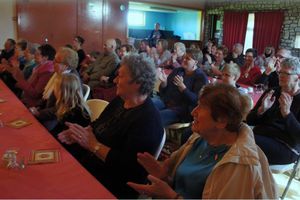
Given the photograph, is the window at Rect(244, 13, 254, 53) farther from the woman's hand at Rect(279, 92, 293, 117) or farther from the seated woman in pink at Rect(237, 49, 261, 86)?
the woman's hand at Rect(279, 92, 293, 117)

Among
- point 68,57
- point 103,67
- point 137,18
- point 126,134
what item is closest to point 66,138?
point 126,134

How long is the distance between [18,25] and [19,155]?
19.0 feet

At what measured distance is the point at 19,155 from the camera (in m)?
1.49

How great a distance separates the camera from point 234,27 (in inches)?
352

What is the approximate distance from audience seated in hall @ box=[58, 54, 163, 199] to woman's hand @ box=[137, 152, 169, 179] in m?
0.07

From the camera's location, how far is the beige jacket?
3.45 feet

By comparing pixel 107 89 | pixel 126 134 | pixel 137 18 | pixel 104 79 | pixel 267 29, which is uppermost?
pixel 137 18

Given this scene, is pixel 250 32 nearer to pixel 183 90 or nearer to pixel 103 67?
pixel 103 67

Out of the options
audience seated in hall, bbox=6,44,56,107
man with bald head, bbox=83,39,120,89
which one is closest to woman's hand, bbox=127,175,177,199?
audience seated in hall, bbox=6,44,56,107

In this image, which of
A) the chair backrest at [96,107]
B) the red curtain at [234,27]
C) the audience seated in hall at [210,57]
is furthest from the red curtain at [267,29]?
the chair backrest at [96,107]

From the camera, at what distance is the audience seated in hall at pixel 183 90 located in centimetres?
302

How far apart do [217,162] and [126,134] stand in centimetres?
58

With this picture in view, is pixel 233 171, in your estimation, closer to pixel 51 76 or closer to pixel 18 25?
pixel 51 76

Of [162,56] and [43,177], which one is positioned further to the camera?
[162,56]
